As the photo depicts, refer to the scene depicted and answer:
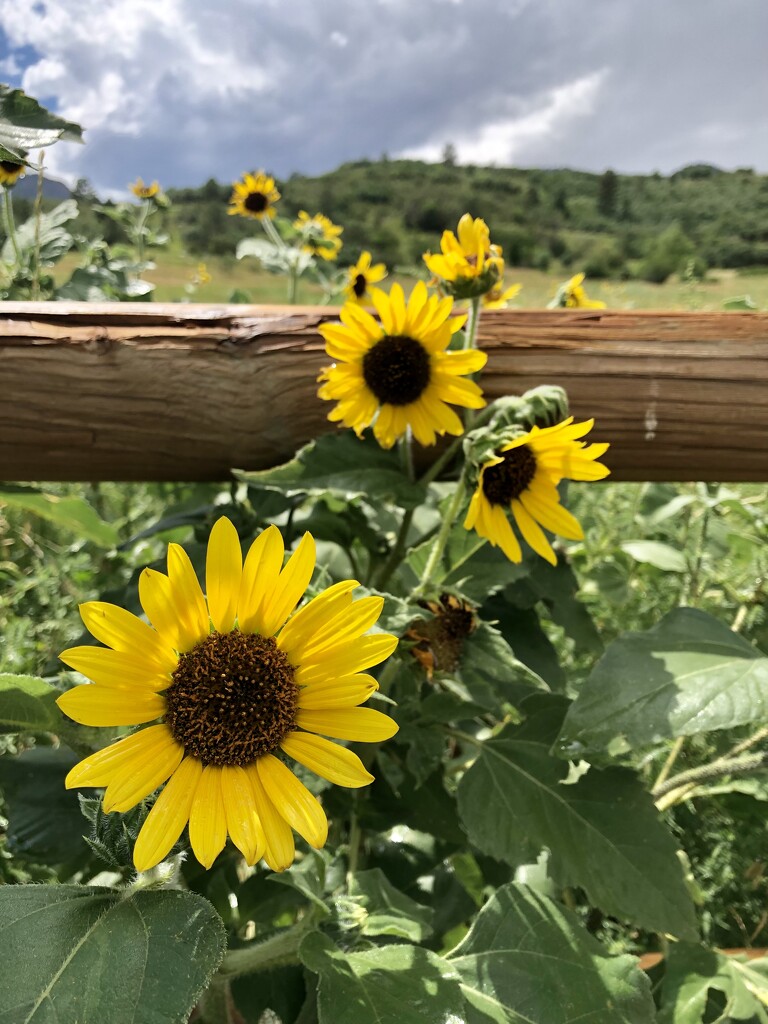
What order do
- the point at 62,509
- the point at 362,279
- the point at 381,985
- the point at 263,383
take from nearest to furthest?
1. the point at 381,985
2. the point at 263,383
3. the point at 62,509
4. the point at 362,279

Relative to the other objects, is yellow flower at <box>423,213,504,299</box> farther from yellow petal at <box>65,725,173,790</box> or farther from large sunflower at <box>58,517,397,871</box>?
yellow petal at <box>65,725,173,790</box>

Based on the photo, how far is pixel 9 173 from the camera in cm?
151

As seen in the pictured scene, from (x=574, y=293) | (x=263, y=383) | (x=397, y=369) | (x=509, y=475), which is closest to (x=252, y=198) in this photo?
(x=574, y=293)

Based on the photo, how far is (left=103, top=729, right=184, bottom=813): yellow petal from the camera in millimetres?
556

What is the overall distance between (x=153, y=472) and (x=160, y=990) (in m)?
0.78

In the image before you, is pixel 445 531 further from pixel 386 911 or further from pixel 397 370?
pixel 386 911

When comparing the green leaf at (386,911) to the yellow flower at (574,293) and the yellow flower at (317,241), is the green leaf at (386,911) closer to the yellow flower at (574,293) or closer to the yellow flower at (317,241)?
the yellow flower at (574,293)

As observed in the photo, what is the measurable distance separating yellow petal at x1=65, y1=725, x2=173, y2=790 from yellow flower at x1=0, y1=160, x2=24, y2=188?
1.37 m

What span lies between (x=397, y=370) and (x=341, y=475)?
17 centimetres

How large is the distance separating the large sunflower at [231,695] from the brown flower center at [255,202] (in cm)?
245

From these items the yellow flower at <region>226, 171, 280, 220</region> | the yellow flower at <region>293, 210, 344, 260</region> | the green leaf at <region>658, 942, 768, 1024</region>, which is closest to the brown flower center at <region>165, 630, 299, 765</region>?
the green leaf at <region>658, 942, 768, 1024</region>

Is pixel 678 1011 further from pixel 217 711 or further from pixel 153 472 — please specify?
pixel 153 472

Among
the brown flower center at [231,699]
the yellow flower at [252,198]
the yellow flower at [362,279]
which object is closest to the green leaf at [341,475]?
the brown flower center at [231,699]

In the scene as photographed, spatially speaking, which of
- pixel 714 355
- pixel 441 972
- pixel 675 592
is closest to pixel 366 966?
pixel 441 972
